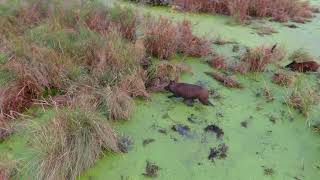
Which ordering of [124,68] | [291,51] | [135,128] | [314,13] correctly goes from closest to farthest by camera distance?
[135,128], [124,68], [291,51], [314,13]

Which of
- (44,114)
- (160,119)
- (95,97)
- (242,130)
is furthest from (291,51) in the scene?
(44,114)

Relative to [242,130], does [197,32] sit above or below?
A: above

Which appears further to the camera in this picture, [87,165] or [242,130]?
[242,130]

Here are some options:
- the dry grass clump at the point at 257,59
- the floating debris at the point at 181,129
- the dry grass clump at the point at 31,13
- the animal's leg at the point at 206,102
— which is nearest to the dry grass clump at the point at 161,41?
the dry grass clump at the point at 257,59

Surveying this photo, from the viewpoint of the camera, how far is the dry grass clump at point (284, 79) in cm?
403

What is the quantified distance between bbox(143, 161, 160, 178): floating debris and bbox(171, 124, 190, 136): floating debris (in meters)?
0.46

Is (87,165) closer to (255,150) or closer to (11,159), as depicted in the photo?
(11,159)

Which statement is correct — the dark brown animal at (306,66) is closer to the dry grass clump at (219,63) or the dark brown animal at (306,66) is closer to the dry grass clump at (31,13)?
the dry grass clump at (219,63)

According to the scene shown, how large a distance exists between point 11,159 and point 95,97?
2.74ft

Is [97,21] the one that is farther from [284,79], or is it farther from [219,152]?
[219,152]

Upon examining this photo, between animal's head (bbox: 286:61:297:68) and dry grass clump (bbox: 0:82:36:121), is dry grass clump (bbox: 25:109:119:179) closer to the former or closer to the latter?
dry grass clump (bbox: 0:82:36:121)

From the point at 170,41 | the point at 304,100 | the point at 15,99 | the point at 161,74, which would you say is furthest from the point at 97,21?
the point at 304,100

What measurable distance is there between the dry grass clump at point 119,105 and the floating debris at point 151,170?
0.55 m

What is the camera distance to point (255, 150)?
319 centimetres
